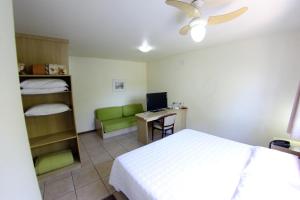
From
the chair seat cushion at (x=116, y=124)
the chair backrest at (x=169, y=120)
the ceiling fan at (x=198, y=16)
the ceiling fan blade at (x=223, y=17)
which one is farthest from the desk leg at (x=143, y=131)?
the ceiling fan blade at (x=223, y=17)

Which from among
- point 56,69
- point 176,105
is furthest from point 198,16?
point 176,105

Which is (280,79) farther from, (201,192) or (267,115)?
(201,192)

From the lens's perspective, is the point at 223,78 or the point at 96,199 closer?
the point at 96,199

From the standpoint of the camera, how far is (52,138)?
220 centimetres

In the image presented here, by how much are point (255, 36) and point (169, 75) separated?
2.29 metres

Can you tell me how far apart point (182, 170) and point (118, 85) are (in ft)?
12.4

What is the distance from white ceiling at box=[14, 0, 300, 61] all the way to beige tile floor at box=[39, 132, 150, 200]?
2.32m

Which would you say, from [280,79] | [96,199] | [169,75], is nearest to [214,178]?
[96,199]

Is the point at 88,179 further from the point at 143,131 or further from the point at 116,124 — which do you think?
the point at 116,124

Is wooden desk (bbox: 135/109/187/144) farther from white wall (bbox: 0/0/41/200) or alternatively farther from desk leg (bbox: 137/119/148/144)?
white wall (bbox: 0/0/41/200)

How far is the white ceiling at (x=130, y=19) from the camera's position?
1403 millimetres

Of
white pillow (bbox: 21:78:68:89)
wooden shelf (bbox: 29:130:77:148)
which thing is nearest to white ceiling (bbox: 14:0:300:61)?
white pillow (bbox: 21:78:68:89)

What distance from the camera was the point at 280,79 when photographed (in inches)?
89.8

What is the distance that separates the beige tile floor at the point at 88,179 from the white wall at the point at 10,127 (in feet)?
4.08
